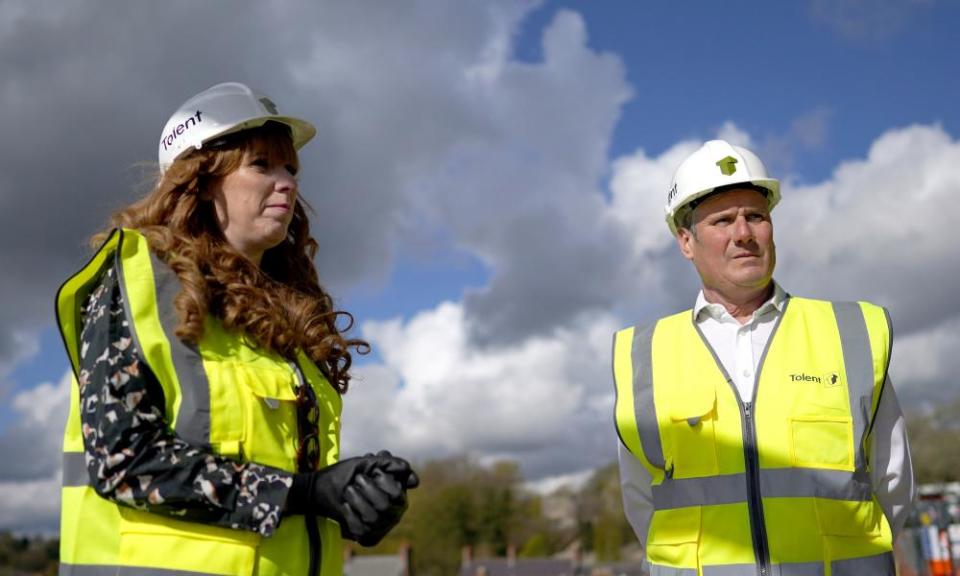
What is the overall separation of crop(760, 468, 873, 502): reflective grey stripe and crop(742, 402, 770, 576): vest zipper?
1.2 inches

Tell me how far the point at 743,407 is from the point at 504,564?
243 ft

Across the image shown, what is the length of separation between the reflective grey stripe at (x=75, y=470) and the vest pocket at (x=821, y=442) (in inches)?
99.7

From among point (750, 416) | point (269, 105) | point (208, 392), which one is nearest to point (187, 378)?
point (208, 392)

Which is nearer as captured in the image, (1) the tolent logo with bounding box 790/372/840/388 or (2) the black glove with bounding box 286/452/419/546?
(2) the black glove with bounding box 286/452/419/546

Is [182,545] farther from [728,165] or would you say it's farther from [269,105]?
[728,165]

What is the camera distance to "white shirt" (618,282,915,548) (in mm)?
4035

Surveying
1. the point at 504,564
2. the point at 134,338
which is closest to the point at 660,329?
the point at 134,338

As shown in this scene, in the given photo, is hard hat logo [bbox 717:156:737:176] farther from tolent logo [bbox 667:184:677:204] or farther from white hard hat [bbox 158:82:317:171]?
white hard hat [bbox 158:82:317:171]

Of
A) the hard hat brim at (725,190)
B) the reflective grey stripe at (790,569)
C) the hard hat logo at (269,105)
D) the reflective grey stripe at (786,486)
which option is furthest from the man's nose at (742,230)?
the hard hat logo at (269,105)

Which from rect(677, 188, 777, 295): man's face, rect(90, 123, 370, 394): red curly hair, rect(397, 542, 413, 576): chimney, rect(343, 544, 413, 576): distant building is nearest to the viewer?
rect(90, 123, 370, 394): red curly hair

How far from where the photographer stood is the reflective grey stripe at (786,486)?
3766 millimetres

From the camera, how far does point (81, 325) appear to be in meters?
2.75

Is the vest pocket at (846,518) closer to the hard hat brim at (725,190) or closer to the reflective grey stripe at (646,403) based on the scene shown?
the reflective grey stripe at (646,403)

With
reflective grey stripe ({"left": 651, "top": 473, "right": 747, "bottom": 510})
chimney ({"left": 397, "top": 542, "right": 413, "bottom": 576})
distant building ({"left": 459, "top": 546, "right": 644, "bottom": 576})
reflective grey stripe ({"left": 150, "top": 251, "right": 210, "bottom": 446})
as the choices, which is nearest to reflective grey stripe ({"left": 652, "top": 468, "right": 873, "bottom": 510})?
reflective grey stripe ({"left": 651, "top": 473, "right": 747, "bottom": 510})
